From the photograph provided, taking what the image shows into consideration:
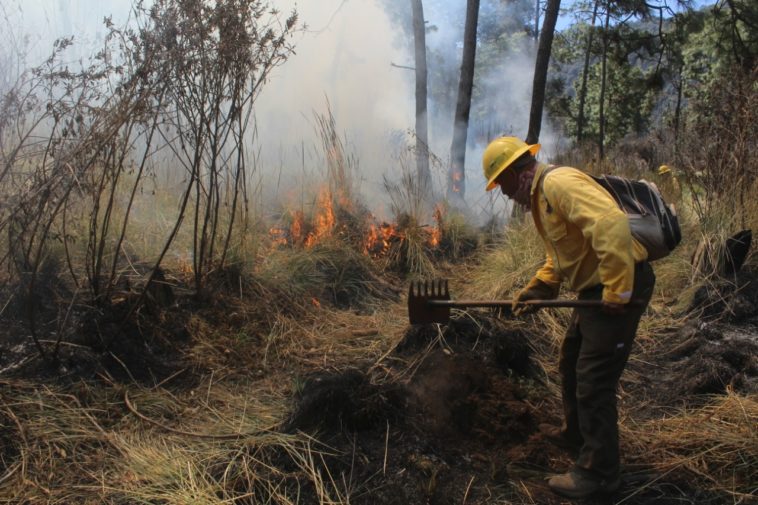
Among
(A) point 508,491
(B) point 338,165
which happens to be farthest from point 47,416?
(B) point 338,165

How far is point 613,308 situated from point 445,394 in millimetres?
1322

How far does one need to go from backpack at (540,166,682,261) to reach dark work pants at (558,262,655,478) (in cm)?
12

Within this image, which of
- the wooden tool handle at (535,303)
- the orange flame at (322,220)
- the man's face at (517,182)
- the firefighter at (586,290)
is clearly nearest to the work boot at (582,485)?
the firefighter at (586,290)

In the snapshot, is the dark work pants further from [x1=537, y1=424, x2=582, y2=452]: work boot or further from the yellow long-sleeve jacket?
[x1=537, y1=424, x2=582, y2=452]: work boot

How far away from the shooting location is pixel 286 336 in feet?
15.6

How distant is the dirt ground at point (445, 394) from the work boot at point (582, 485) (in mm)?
64

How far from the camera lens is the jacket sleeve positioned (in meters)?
2.47

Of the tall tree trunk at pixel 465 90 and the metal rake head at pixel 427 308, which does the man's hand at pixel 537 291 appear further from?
the tall tree trunk at pixel 465 90

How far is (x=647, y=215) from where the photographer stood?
8.82ft

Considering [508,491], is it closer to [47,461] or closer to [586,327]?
[586,327]

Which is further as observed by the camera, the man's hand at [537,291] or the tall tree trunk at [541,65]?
the tall tree trunk at [541,65]

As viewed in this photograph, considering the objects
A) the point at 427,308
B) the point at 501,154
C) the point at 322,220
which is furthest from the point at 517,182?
the point at 322,220

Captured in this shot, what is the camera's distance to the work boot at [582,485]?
2.82m

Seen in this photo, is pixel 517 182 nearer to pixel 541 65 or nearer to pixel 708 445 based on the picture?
pixel 708 445
